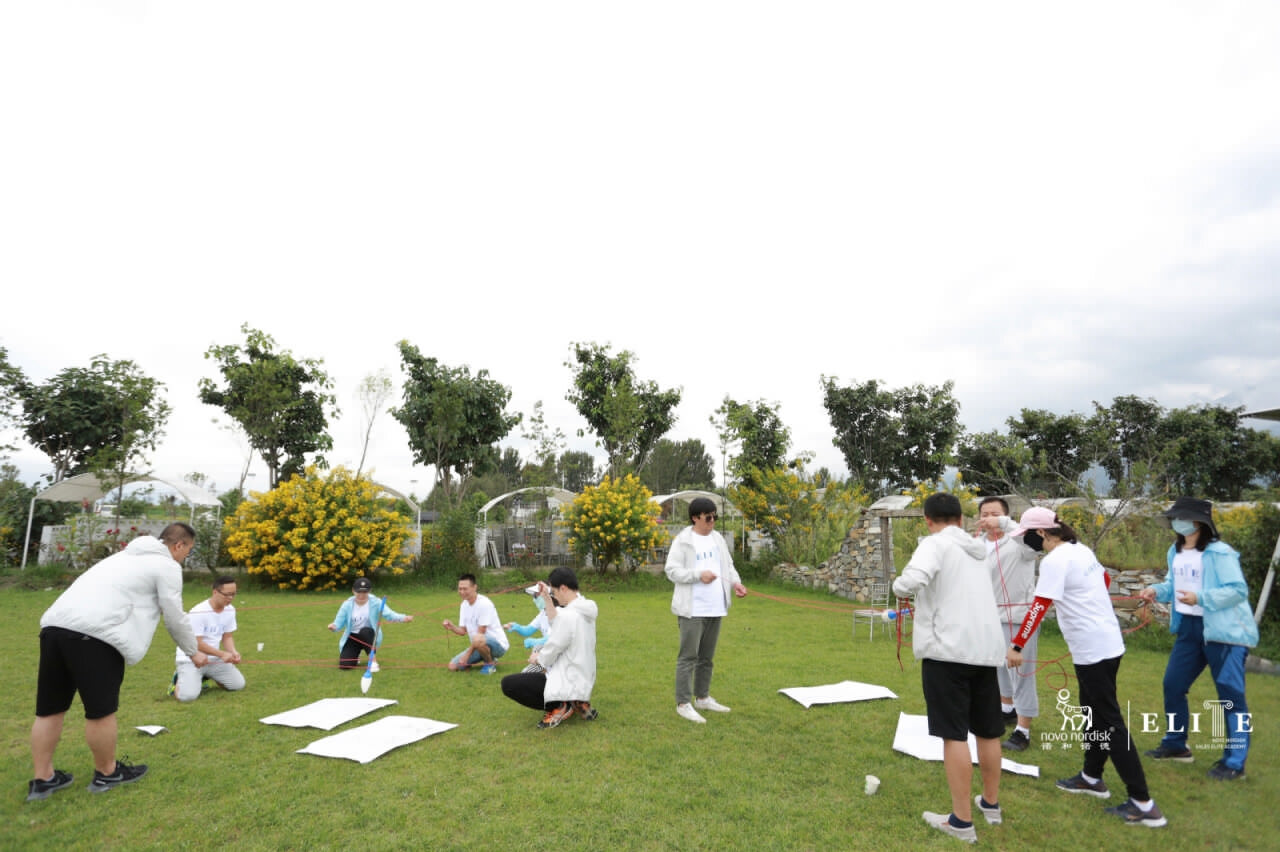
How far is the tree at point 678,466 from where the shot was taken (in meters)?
53.6

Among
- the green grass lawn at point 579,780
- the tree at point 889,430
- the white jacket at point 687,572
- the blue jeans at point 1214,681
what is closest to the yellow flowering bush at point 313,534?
the green grass lawn at point 579,780

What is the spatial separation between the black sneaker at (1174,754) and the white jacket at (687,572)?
3.18m

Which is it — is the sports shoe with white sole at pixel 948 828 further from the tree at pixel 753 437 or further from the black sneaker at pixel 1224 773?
the tree at pixel 753 437

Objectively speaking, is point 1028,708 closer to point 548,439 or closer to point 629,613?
point 629,613

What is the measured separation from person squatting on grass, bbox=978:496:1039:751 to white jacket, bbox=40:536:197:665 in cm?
560

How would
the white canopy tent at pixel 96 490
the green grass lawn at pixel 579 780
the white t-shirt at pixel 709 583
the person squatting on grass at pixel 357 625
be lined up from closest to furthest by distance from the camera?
the green grass lawn at pixel 579 780, the white t-shirt at pixel 709 583, the person squatting on grass at pixel 357 625, the white canopy tent at pixel 96 490

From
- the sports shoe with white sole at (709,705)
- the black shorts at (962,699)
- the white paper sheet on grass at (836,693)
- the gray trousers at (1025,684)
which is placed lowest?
the sports shoe with white sole at (709,705)

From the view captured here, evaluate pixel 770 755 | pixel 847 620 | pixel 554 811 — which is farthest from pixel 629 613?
pixel 554 811

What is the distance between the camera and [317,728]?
5.12 meters

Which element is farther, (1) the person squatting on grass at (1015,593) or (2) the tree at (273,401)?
(2) the tree at (273,401)

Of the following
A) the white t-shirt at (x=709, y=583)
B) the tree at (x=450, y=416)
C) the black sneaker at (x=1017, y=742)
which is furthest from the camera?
the tree at (x=450, y=416)

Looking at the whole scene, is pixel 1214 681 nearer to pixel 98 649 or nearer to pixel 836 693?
pixel 836 693

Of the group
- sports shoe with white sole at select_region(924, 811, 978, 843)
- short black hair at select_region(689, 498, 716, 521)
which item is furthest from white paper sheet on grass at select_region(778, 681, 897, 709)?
sports shoe with white sole at select_region(924, 811, 978, 843)

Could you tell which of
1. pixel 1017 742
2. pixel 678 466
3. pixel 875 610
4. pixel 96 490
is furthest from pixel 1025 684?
pixel 678 466
